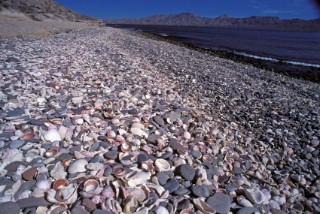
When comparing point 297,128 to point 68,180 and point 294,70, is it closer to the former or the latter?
point 68,180

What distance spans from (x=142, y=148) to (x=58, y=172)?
1.05 meters

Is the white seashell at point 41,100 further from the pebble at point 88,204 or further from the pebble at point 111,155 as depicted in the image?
the pebble at point 88,204

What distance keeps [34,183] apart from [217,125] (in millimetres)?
3215

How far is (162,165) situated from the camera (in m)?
2.65

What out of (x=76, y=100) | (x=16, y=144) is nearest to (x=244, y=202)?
(x=16, y=144)

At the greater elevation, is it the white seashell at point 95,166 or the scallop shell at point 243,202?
the white seashell at point 95,166

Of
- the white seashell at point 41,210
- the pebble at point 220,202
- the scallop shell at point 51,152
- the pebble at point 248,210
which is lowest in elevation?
the pebble at point 248,210

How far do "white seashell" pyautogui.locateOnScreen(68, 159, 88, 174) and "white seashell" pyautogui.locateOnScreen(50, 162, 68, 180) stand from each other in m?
0.07

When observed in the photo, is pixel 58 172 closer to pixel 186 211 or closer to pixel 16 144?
pixel 16 144

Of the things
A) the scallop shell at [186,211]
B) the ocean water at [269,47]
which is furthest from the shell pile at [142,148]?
the ocean water at [269,47]

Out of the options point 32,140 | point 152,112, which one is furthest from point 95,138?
point 152,112

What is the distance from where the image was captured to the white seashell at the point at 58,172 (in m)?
2.20

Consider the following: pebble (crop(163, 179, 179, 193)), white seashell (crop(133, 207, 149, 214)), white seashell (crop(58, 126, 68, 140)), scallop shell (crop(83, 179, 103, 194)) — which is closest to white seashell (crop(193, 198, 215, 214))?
pebble (crop(163, 179, 179, 193))

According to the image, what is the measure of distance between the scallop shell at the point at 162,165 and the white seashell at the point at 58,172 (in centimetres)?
99
